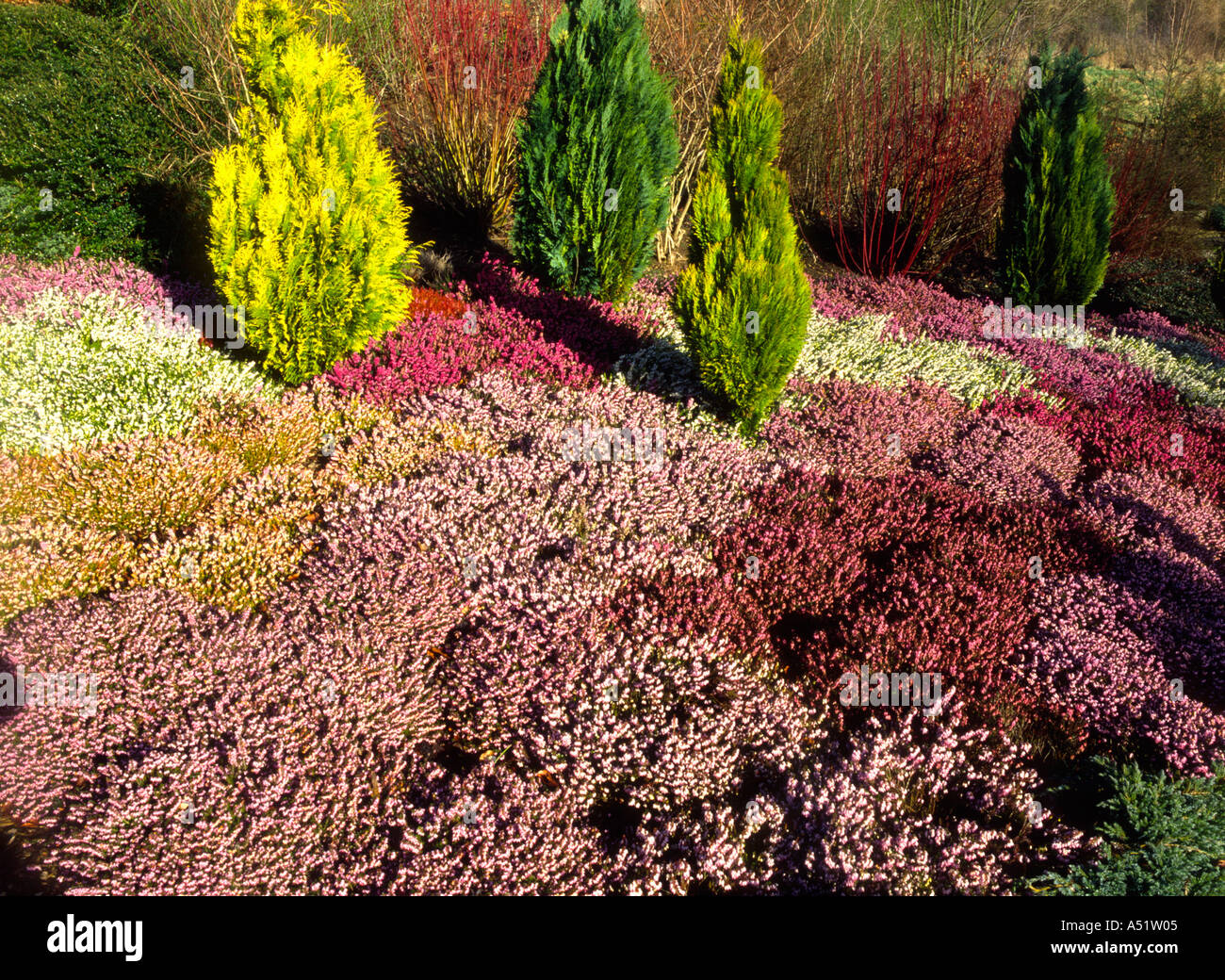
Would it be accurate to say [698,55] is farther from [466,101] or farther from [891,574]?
[891,574]

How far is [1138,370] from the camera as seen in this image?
8.03 m

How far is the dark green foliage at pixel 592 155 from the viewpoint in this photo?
22.0ft

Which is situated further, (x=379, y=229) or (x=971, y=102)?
(x=971, y=102)

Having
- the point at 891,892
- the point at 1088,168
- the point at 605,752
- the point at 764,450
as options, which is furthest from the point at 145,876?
the point at 1088,168

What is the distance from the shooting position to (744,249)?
16.5ft

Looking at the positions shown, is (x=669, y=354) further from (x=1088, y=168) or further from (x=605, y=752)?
(x=1088, y=168)

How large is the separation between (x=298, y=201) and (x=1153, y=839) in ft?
19.6

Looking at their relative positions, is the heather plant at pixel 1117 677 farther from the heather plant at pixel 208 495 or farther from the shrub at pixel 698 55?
the shrub at pixel 698 55

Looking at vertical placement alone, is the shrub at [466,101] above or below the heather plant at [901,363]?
above

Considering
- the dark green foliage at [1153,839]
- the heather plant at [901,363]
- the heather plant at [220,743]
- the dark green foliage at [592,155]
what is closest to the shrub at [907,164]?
the heather plant at [901,363]

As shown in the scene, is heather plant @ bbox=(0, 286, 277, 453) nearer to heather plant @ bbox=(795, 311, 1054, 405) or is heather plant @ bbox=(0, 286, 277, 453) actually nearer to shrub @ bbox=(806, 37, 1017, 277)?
heather plant @ bbox=(795, 311, 1054, 405)

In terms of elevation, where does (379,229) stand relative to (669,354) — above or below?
above

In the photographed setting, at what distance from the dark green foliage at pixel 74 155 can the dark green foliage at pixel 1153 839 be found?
29.7ft
